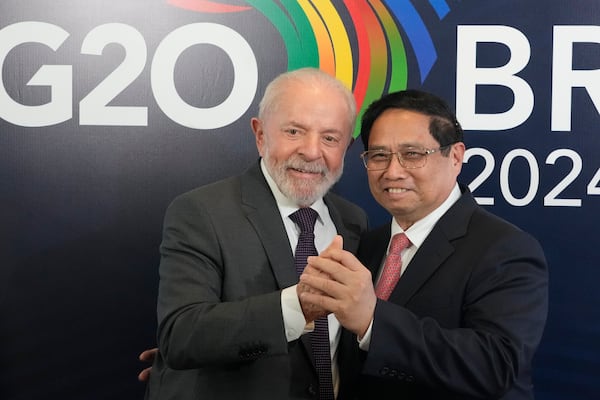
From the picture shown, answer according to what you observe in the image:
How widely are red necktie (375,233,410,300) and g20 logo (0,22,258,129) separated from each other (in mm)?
1061

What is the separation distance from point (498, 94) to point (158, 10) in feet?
4.60

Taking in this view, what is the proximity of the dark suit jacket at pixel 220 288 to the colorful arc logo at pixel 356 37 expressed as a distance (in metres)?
0.89

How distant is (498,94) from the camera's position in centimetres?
275

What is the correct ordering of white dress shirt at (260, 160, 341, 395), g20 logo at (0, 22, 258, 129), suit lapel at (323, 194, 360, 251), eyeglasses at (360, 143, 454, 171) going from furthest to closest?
g20 logo at (0, 22, 258, 129)
suit lapel at (323, 194, 360, 251)
eyeglasses at (360, 143, 454, 171)
white dress shirt at (260, 160, 341, 395)

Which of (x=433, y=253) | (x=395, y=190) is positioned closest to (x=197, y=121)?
(x=395, y=190)

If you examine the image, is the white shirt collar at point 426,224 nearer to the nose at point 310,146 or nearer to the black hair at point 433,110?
the black hair at point 433,110

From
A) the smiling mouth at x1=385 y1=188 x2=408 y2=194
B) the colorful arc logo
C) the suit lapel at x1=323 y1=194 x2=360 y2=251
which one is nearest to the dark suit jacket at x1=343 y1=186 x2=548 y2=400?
the smiling mouth at x1=385 y1=188 x2=408 y2=194

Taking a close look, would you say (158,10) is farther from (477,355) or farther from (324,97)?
(477,355)

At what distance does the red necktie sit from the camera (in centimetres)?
191

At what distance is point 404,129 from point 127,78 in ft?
4.30

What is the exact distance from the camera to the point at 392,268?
1.94 metres

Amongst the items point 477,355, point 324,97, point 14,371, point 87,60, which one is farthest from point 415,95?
point 14,371

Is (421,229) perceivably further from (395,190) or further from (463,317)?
(463,317)

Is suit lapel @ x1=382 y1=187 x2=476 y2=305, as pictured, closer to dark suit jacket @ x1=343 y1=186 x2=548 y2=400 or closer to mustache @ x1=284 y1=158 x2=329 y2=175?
dark suit jacket @ x1=343 y1=186 x2=548 y2=400
